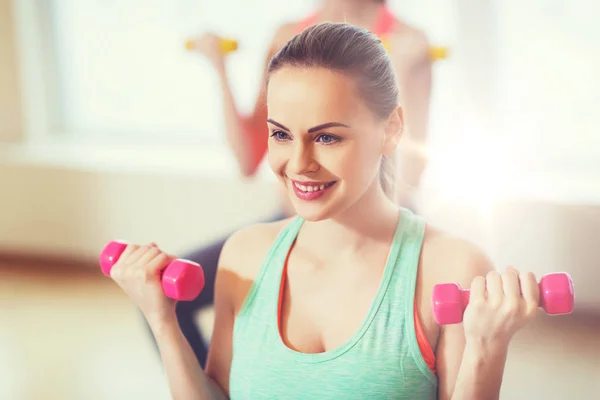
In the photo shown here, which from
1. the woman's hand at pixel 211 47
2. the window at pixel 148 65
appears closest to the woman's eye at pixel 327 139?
the woman's hand at pixel 211 47

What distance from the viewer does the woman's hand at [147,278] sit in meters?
0.91

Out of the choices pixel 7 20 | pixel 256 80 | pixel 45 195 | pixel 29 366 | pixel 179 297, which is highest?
pixel 7 20

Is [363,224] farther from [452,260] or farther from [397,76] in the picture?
[397,76]

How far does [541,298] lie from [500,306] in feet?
0.16

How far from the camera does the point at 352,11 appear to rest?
1193 mm

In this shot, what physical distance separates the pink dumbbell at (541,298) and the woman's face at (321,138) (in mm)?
167

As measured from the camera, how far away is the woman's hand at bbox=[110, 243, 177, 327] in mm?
911

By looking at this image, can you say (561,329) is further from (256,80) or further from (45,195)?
(45,195)

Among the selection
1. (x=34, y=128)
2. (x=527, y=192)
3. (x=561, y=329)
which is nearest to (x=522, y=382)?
(x=561, y=329)

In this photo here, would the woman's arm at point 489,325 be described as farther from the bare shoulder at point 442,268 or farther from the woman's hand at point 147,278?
the woman's hand at point 147,278

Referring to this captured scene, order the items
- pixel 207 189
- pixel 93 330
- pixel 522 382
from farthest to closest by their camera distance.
A: pixel 207 189, pixel 93 330, pixel 522 382

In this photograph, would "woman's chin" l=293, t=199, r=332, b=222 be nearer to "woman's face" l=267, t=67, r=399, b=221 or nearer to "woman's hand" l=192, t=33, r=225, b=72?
"woman's face" l=267, t=67, r=399, b=221

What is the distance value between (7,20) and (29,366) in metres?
1.25

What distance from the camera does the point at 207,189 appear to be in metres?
2.27
